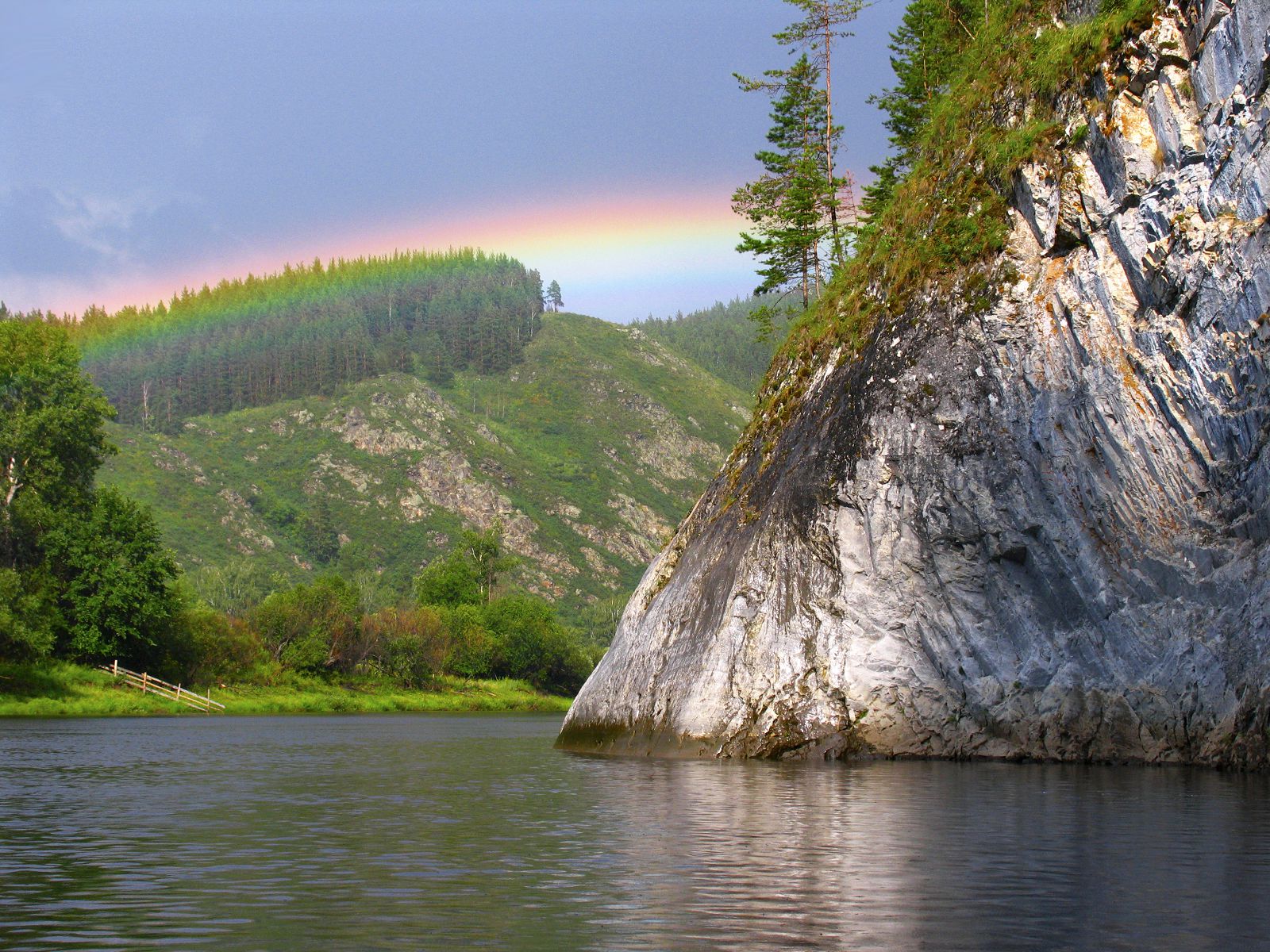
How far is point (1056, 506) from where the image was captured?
3228cm

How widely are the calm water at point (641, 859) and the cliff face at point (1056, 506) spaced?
253 centimetres

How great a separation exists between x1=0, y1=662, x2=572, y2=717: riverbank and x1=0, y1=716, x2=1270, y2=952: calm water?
42.5 meters

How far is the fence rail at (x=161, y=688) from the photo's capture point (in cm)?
7625

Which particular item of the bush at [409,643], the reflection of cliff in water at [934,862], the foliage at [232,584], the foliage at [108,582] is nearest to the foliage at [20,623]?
the foliage at [108,582]

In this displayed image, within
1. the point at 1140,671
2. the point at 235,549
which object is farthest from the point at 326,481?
the point at 1140,671

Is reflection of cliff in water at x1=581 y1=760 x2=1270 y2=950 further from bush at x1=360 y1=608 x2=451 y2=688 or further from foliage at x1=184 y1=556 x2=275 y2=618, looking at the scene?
foliage at x1=184 y1=556 x2=275 y2=618

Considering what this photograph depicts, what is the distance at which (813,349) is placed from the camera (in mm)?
41156

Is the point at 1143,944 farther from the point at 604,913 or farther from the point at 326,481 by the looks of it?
the point at 326,481

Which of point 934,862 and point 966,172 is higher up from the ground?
point 966,172

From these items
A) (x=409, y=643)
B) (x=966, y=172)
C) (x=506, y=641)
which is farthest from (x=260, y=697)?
(x=966, y=172)

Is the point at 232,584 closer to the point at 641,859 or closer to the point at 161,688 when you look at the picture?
the point at 161,688

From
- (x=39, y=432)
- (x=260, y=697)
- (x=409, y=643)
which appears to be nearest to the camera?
(x=39, y=432)

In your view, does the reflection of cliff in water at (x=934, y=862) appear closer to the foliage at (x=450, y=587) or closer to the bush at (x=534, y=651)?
the bush at (x=534, y=651)

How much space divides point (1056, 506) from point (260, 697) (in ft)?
226
